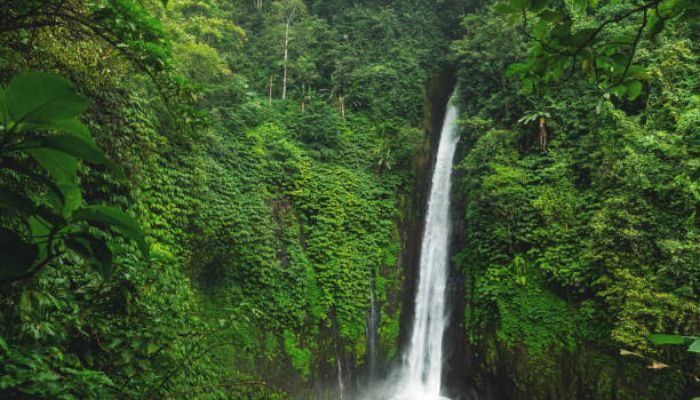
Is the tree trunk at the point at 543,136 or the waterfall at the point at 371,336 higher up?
the tree trunk at the point at 543,136

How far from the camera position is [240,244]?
8570mm

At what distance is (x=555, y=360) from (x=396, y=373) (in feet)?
14.2

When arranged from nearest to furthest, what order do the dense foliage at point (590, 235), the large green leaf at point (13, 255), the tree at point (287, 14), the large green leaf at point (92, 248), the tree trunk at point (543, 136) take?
the large green leaf at point (13, 255) → the large green leaf at point (92, 248) → the dense foliage at point (590, 235) → the tree trunk at point (543, 136) → the tree at point (287, 14)

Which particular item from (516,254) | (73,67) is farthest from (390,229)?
(73,67)

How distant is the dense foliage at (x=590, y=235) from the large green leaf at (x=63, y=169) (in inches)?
245

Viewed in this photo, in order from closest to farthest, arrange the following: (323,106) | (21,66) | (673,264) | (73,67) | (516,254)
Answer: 1. (21,66)
2. (73,67)
3. (673,264)
4. (516,254)
5. (323,106)

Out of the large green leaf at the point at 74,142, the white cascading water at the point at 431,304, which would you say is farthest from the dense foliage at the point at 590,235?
the large green leaf at the point at 74,142

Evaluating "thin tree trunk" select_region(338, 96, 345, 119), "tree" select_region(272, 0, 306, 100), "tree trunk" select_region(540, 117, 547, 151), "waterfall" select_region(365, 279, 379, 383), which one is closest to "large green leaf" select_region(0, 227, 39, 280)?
"waterfall" select_region(365, 279, 379, 383)

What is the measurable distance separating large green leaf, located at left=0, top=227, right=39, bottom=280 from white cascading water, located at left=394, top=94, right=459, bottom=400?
35.7 feet

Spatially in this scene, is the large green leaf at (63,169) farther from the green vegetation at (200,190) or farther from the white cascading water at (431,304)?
the white cascading water at (431,304)

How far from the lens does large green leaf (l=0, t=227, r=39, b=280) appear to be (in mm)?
580

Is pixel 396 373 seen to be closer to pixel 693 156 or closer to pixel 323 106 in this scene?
pixel 693 156

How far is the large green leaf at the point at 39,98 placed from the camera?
590mm

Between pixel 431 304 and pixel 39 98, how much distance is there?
11.5 metres
